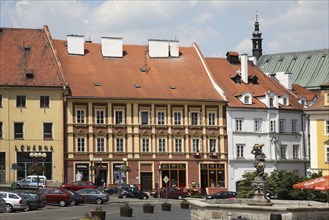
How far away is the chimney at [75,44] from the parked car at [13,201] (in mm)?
30818

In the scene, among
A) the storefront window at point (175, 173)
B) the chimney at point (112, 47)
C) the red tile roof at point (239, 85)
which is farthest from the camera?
the red tile roof at point (239, 85)

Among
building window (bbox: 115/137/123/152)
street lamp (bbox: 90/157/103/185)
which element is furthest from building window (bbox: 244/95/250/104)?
street lamp (bbox: 90/157/103/185)

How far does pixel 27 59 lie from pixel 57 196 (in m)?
22.0

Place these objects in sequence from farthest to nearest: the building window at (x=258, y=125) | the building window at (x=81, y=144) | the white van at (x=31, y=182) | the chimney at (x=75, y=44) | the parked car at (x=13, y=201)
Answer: the building window at (x=258, y=125) → the chimney at (x=75, y=44) → the building window at (x=81, y=144) → the white van at (x=31, y=182) → the parked car at (x=13, y=201)

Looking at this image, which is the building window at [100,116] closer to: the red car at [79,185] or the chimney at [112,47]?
the chimney at [112,47]

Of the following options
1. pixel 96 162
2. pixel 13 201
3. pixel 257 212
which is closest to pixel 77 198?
pixel 13 201

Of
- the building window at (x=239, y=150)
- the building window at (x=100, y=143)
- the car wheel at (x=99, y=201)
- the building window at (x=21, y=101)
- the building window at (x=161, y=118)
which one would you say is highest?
the building window at (x=21, y=101)

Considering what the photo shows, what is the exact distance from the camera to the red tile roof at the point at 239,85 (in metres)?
87.4

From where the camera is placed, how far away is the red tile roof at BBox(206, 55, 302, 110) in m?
87.4

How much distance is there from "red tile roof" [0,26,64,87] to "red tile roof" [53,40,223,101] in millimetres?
1574

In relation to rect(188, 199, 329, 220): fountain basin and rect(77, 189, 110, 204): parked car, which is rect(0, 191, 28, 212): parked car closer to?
rect(77, 189, 110, 204): parked car

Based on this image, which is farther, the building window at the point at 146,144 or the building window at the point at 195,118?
the building window at the point at 195,118

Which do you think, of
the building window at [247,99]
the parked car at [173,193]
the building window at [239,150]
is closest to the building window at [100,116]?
the parked car at [173,193]

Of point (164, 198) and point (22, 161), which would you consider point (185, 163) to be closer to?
point (164, 198)
